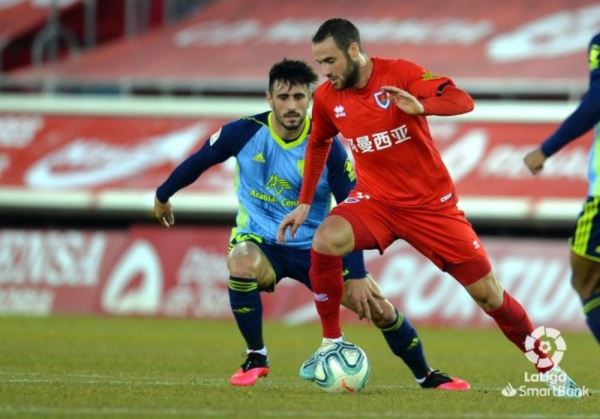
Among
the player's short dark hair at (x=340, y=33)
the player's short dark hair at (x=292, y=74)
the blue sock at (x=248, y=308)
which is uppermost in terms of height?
the player's short dark hair at (x=340, y=33)

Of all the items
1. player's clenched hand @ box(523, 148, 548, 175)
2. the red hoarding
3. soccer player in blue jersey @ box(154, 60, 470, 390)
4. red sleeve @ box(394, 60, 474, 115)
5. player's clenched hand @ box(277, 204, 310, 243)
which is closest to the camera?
player's clenched hand @ box(523, 148, 548, 175)

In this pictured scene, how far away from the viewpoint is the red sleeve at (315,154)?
938 centimetres

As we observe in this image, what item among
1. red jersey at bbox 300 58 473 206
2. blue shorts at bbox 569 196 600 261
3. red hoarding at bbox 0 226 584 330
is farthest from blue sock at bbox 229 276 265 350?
red hoarding at bbox 0 226 584 330

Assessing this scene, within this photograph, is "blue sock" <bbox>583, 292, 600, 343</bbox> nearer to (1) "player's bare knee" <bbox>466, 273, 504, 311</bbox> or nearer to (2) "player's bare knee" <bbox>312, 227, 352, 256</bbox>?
(1) "player's bare knee" <bbox>466, 273, 504, 311</bbox>

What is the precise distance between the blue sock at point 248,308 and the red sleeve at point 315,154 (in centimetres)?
76

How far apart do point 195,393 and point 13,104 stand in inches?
637

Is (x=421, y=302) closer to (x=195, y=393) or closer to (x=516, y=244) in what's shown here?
(x=516, y=244)

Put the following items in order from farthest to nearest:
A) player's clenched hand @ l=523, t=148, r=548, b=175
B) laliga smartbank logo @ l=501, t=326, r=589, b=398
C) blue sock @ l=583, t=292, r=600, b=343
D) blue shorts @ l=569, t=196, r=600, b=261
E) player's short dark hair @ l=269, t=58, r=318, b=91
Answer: player's short dark hair @ l=269, t=58, r=318, b=91, laliga smartbank logo @ l=501, t=326, r=589, b=398, blue sock @ l=583, t=292, r=600, b=343, blue shorts @ l=569, t=196, r=600, b=261, player's clenched hand @ l=523, t=148, r=548, b=175

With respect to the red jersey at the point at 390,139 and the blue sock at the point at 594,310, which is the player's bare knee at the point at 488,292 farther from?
the blue sock at the point at 594,310

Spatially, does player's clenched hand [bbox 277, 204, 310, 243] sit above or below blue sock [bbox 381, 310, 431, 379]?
above

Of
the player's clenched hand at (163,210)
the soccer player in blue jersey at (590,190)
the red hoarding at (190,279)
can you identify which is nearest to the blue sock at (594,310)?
the soccer player in blue jersey at (590,190)

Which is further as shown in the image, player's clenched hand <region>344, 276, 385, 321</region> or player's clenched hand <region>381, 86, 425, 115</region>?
player's clenched hand <region>344, 276, 385, 321</region>

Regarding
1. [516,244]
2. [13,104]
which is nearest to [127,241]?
[13,104]

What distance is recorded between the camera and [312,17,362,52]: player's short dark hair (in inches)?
352
